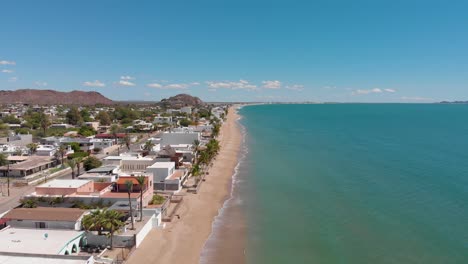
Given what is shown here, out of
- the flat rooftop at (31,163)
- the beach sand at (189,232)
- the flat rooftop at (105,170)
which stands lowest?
the beach sand at (189,232)

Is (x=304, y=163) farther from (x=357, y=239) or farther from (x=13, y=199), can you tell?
(x=13, y=199)

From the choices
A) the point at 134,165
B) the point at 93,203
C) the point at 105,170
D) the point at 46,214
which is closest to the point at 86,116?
the point at 134,165

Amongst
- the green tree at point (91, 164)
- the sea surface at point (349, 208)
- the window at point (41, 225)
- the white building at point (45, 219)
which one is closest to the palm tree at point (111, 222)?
the white building at point (45, 219)

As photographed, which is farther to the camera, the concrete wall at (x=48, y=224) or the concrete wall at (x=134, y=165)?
the concrete wall at (x=134, y=165)

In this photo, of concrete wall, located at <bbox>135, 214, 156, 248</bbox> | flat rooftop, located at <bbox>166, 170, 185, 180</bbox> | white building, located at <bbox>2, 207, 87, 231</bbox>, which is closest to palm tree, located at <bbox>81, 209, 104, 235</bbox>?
white building, located at <bbox>2, 207, 87, 231</bbox>

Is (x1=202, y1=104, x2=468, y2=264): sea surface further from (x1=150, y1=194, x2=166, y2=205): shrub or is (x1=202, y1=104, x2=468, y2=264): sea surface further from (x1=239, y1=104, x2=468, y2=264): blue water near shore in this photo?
(x1=150, y1=194, x2=166, y2=205): shrub

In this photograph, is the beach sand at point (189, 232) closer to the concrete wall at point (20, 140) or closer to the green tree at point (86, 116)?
the concrete wall at point (20, 140)

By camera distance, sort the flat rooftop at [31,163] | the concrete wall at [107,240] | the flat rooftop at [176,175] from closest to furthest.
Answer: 1. the concrete wall at [107,240]
2. the flat rooftop at [176,175]
3. the flat rooftop at [31,163]
